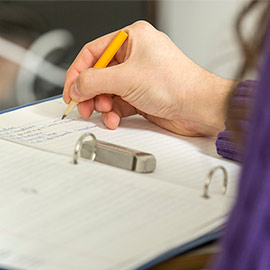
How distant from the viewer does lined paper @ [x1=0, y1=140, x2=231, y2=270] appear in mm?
575

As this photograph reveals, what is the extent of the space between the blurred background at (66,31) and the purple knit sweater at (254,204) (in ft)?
5.73

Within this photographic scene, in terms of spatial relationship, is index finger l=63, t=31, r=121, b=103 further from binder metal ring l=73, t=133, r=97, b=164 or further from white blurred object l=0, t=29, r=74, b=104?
white blurred object l=0, t=29, r=74, b=104

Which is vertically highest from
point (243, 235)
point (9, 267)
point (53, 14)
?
point (53, 14)

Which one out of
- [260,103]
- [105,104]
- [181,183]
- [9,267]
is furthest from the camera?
[105,104]

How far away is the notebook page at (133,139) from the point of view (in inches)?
31.2

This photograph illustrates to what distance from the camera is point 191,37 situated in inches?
120

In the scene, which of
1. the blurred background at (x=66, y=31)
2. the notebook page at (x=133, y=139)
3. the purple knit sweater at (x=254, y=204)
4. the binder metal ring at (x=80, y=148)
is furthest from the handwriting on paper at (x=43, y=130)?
the blurred background at (x=66, y=31)

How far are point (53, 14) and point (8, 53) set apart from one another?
32 centimetres

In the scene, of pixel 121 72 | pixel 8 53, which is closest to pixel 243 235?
pixel 121 72

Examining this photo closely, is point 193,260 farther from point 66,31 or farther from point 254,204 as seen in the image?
point 66,31

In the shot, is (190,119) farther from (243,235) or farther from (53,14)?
(53,14)

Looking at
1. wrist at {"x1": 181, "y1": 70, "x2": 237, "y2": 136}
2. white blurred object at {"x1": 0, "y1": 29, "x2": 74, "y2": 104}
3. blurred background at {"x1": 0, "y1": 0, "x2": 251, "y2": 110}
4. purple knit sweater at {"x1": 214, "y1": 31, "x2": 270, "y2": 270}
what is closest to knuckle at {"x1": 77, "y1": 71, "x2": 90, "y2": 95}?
wrist at {"x1": 181, "y1": 70, "x2": 237, "y2": 136}

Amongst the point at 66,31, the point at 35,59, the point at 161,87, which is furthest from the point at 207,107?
the point at 66,31

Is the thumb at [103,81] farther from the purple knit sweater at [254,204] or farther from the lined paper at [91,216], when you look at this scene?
the purple knit sweater at [254,204]
